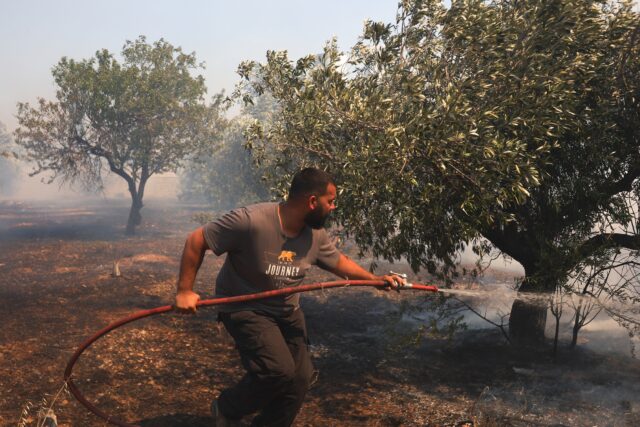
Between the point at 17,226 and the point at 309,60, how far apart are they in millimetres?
30434

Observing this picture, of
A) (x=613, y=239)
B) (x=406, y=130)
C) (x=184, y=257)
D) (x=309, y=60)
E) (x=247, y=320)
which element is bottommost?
(x=247, y=320)

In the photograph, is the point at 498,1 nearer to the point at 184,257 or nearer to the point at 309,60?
the point at 309,60

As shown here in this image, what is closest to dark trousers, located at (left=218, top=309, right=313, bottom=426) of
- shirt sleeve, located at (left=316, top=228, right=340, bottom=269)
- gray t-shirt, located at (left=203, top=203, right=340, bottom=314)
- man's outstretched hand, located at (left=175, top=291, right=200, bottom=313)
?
gray t-shirt, located at (left=203, top=203, right=340, bottom=314)

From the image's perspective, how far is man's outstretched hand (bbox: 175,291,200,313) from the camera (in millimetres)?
4145

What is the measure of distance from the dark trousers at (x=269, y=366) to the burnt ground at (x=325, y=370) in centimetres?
133

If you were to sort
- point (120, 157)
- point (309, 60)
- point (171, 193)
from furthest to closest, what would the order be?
point (171, 193) → point (120, 157) → point (309, 60)

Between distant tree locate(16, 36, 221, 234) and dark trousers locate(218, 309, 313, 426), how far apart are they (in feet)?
78.7

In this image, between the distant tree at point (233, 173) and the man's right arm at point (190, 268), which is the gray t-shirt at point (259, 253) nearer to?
the man's right arm at point (190, 268)

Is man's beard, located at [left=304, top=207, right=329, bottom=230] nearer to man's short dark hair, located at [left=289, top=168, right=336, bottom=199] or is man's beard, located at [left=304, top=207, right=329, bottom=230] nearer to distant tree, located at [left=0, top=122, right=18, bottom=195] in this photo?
man's short dark hair, located at [left=289, top=168, right=336, bottom=199]

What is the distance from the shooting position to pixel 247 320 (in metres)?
4.29

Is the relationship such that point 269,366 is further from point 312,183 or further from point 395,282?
point 312,183

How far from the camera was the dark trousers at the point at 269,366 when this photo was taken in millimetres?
4223

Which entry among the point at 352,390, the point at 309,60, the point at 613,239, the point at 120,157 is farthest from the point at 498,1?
the point at 120,157

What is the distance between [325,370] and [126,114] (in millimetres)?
22668
